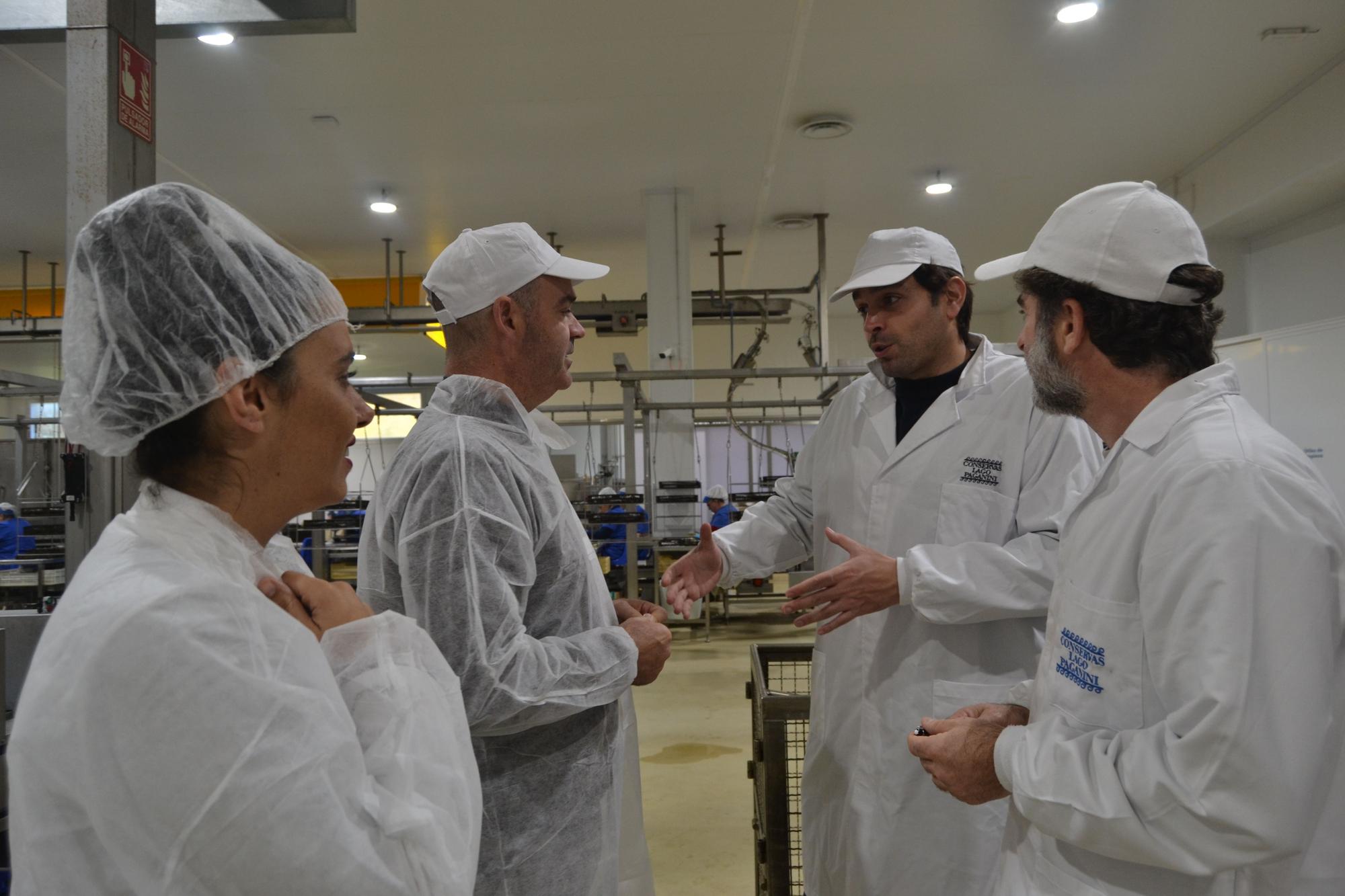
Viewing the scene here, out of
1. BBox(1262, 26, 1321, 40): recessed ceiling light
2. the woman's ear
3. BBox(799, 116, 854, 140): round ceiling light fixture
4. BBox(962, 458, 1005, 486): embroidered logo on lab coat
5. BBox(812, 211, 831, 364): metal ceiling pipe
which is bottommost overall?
BBox(962, 458, 1005, 486): embroidered logo on lab coat

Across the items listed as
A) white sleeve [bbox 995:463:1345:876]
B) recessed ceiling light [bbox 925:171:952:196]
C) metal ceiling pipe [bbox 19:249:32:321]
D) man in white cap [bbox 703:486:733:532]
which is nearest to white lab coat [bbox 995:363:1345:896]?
white sleeve [bbox 995:463:1345:876]

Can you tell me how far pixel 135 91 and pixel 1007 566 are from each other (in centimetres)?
188

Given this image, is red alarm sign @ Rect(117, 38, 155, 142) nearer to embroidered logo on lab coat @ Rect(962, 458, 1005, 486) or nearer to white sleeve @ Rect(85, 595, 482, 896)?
white sleeve @ Rect(85, 595, 482, 896)

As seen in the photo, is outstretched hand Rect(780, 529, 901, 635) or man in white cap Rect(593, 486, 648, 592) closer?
outstretched hand Rect(780, 529, 901, 635)

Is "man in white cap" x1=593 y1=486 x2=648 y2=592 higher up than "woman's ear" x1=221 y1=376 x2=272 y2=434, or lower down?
lower down

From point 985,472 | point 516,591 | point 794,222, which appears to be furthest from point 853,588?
point 794,222

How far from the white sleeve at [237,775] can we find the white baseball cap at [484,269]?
922 millimetres

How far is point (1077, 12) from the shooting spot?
12.6ft

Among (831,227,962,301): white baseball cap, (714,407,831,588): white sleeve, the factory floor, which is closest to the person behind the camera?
(831,227,962,301): white baseball cap

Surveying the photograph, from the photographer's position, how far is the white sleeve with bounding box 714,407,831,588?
2242mm

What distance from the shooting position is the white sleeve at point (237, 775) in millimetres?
665

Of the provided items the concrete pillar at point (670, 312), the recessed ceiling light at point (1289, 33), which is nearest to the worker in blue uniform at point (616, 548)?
the concrete pillar at point (670, 312)

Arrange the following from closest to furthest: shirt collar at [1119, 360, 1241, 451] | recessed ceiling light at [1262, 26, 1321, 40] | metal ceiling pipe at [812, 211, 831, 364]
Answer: shirt collar at [1119, 360, 1241, 451], recessed ceiling light at [1262, 26, 1321, 40], metal ceiling pipe at [812, 211, 831, 364]

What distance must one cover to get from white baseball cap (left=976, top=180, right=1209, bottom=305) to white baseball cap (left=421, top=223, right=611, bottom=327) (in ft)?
2.80
